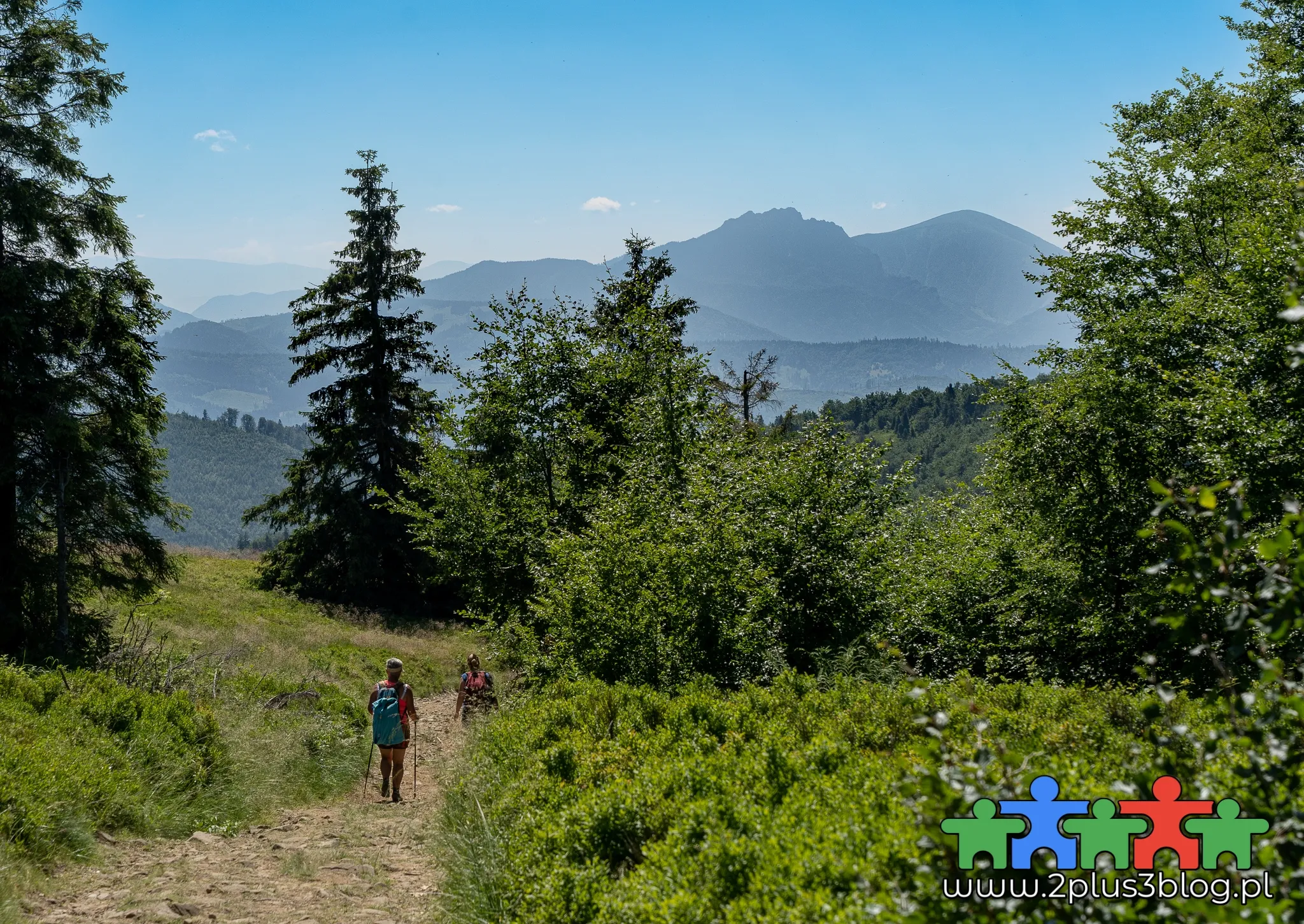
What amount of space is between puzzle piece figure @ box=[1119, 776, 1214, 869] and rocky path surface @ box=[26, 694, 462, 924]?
5.21 meters

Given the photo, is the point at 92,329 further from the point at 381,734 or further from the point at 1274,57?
the point at 1274,57

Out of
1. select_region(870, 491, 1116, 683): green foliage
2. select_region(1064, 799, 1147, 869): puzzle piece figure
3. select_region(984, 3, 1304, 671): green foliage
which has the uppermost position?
select_region(984, 3, 1304, 671): green foliage

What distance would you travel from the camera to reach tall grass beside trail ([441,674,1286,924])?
8.50 ft

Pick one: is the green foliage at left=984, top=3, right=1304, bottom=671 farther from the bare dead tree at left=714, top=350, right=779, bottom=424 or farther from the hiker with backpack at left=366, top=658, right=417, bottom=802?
the bare dead tree at left=714, top=350, right=779, bottom=424

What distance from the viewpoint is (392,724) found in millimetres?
10805

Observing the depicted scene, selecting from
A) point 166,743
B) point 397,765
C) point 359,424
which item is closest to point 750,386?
point 359,424

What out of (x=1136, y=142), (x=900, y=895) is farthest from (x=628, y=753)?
(x=1136, y=142)

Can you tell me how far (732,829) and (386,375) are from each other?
30.7 metres

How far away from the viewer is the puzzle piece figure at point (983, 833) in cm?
255

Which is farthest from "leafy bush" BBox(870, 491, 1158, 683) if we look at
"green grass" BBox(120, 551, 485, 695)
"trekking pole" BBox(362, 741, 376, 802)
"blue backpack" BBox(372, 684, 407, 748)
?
"green grass" BBox(120, 551, 485, 695)

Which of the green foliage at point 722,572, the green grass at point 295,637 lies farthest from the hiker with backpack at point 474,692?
the green grass at point 295,637

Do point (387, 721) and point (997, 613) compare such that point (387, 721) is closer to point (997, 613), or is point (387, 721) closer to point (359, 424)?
point (997, 613)

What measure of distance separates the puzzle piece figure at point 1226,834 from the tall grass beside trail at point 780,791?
5.3 inches

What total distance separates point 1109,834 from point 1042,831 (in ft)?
0.90
